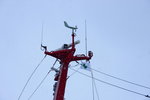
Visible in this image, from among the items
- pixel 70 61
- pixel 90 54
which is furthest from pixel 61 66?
pixel 90 54

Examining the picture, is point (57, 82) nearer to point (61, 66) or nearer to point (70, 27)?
point (61, 66)

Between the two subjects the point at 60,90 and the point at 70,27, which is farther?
the point at 70,27

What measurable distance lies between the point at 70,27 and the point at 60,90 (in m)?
4.35

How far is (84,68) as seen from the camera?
1777cm

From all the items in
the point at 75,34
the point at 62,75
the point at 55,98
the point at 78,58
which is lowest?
the point at 55,98

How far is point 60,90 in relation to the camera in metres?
16.7

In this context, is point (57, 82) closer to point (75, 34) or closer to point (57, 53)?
point (57, 53)

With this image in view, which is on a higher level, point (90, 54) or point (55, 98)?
point (90, 54)

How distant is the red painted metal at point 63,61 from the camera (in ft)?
54.8

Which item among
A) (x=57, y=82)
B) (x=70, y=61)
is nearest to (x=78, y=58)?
(x=70, y=61)

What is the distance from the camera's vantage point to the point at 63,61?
17.8 meters

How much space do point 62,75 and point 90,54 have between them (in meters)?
2.41

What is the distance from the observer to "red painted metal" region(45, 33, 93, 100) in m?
16.7

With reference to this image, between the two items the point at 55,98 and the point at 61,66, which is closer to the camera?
the point at 55,98
